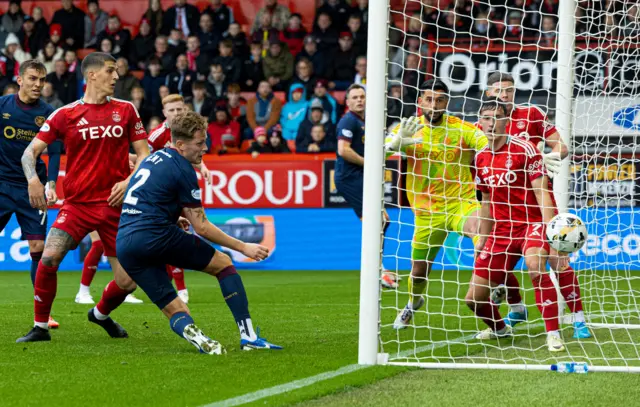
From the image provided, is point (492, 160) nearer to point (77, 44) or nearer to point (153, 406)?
point (153, 406)

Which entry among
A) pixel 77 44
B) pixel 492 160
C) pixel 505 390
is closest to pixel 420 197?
pixel 492 160

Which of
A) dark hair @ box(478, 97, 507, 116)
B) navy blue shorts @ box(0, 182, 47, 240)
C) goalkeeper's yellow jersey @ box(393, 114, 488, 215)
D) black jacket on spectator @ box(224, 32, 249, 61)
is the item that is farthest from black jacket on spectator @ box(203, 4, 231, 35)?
dark hair @ box(478, 97, 507, 116)

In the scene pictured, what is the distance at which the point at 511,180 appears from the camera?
7652 mm

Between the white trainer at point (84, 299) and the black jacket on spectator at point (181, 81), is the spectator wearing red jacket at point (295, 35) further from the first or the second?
the white trainer at point (84, 299)

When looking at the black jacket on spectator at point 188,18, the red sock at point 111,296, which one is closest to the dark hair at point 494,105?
the red sock at point 111,296

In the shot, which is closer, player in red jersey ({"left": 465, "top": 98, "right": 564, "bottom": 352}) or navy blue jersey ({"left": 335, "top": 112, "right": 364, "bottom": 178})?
player in red jersey ({"left": 465, "top": 98, "right": 564, "bottom": 352})

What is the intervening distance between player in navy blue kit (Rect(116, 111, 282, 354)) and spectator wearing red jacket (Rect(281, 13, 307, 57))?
13.1m

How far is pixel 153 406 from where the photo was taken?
16.8 ft

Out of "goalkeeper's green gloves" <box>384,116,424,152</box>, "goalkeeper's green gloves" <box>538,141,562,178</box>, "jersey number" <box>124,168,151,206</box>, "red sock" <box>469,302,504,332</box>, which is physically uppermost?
"goalkeeper's green gloves" <box>384,116,424,152</box>

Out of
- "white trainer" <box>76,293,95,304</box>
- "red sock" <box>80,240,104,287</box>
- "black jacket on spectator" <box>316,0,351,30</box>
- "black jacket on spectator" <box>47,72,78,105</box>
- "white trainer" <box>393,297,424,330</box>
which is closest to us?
"white trainer" <box>393,297,424,330</box>

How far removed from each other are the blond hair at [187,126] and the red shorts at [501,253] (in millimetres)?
2282

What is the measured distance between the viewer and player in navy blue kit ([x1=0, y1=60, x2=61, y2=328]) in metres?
8.99

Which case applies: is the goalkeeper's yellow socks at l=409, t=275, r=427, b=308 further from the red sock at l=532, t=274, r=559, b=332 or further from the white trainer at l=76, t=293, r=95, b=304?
the white trainer at l=76, t=293, r=95, b=304

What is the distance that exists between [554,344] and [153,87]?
499 inches
